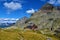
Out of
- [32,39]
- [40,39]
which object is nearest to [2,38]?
[32,39]

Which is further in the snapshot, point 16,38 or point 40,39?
point 40,39

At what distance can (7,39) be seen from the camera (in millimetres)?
125312

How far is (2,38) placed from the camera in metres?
127

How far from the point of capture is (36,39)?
147 metres

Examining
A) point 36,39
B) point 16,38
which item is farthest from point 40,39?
point 16,38

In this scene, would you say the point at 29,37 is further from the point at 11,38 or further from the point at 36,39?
the point at 11,38

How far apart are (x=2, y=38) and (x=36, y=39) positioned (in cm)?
3463

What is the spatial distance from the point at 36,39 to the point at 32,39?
12.7ft

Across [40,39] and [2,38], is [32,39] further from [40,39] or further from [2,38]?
[2,38]

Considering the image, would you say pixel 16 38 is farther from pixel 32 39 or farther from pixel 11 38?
pixel 32 39

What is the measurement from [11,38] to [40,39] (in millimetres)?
34421

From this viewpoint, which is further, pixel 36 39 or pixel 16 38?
pixel 36 39

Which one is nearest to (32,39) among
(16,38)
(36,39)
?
(36,39)

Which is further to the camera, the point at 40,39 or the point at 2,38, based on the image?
the point at 40,39
